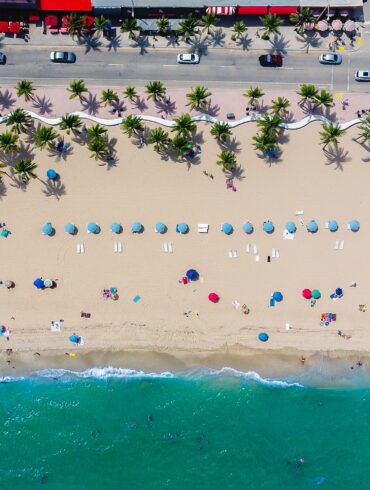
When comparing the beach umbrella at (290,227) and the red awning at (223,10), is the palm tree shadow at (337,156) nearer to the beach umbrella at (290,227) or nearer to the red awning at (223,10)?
the beach umbrella at (290,227)

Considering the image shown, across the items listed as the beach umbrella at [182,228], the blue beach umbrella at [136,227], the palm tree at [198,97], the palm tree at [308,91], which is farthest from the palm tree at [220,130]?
the blue beach umbrella at [136,227]

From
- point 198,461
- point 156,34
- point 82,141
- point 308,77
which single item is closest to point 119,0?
point 156,34

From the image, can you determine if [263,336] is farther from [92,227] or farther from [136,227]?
[92,227]

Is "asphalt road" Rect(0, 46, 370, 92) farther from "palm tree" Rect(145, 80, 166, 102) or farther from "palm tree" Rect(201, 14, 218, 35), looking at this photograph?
"palm tree" Rect(201, 14, 218, 35)

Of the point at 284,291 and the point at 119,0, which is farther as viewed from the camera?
the point at 284,291

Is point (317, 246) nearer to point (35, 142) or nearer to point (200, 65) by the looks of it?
point (200, 65)
